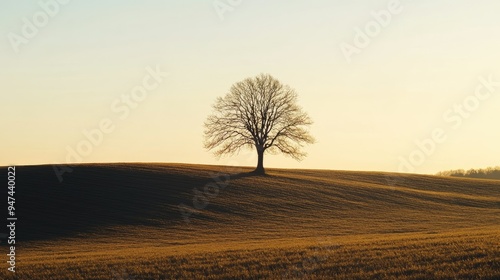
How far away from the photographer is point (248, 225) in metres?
47.2

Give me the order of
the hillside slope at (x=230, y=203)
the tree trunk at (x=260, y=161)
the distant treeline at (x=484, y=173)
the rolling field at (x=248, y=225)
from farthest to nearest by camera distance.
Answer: the distant treeline at (x=484, y=173) < the tree trunk at (x=260, y=161) < the hillside slope at (x=230, y=203) < the rolling field at (x=248, y=225)

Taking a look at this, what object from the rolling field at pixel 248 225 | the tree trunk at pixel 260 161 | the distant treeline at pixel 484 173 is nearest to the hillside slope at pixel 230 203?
the rolling field at pixel 248 225

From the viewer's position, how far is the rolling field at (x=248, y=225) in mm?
22656

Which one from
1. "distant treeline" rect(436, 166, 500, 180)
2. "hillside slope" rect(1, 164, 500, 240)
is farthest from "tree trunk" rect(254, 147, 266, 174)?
"distant treeline" rect(436, 166, 500, 180)

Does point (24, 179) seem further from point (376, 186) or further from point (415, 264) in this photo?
point (415, 264)

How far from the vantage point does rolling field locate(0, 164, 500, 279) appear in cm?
2266

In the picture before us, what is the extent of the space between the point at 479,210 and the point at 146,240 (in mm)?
34662

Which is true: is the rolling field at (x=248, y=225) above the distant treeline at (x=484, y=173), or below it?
below

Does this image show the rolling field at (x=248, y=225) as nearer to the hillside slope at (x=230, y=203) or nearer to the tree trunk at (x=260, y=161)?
the hillside slope at (x=230, y=203)

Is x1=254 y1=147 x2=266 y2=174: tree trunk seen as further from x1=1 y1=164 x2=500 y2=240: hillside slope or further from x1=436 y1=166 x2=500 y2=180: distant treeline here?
x1=436 y1=166 x2=500 y2=180: distant treeline

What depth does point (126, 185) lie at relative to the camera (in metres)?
61.2

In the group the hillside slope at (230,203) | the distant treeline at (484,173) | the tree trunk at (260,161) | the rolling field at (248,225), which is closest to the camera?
the rolling field at (248,225)

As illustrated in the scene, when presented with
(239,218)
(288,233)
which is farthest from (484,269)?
(239,218)

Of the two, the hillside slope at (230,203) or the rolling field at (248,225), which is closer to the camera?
the rolling field at (248,225)
